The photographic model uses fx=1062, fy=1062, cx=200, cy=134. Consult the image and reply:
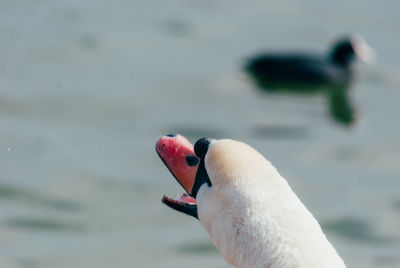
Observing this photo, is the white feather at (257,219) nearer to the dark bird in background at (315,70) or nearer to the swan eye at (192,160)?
the swan eye at (192,160)

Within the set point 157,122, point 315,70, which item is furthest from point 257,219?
point 315,70

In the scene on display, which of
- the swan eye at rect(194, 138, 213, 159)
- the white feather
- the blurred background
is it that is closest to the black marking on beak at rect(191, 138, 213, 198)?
the swan eye at rect(194, 138, 213, 159)

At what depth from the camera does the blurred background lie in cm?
1012

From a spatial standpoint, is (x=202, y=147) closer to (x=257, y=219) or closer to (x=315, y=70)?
(x=257, y=219)

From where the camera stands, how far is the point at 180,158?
5.14 metres

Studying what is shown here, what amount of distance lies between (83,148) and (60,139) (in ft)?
1.05

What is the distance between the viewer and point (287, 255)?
4.12 m

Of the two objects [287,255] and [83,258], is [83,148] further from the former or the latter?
[287,255]

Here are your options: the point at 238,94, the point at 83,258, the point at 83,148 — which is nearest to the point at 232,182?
the point at 83,258

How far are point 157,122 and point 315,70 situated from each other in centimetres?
374

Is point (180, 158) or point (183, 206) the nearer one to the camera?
point (183, 206)

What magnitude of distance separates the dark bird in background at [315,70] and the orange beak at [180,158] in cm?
936

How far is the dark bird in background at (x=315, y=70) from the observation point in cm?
1480

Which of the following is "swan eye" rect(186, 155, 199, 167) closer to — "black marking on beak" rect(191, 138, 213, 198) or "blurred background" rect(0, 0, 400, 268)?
"black marking on beak" rect(191, 138, 213, 198)
